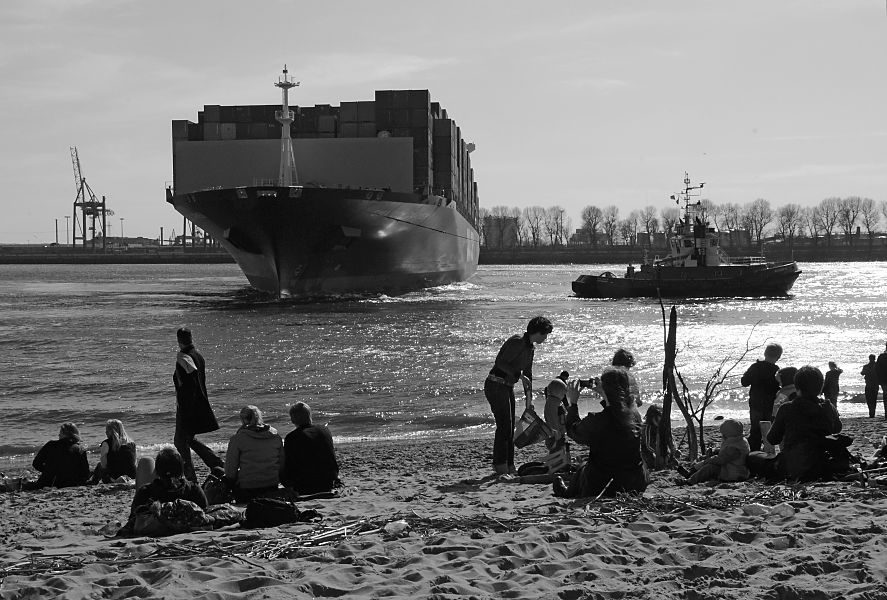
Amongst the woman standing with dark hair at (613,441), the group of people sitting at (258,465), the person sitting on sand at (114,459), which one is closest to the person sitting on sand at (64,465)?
the person sitting on sand at (114,459)

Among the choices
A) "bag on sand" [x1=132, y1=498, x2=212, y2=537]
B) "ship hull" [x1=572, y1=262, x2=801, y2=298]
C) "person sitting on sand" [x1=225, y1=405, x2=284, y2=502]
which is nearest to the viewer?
"bag on sand" [x1=132, y1=498, x2=212, y2=537]

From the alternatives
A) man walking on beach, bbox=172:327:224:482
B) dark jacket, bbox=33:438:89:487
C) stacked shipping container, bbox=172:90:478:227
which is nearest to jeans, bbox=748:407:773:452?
man walking on beach, bbox=172:327:224:482

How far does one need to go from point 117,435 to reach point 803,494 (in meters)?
6.20

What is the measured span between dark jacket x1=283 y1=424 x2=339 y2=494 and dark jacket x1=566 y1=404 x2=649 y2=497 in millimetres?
2090

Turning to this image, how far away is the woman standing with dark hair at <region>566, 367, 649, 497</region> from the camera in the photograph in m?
6.34

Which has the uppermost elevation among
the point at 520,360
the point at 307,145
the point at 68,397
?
the point at 307,145

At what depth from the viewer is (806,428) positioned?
267 inches

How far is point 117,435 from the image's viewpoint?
9.13 metres

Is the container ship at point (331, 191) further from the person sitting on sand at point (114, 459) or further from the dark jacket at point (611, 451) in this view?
the dark jacket at point (611, 451)

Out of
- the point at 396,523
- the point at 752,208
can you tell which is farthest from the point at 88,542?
the point at 752,208

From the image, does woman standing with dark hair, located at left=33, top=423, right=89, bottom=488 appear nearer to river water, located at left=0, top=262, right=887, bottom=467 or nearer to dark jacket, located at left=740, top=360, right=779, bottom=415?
river water, located at left=0, top=262, right=887, bottom=467

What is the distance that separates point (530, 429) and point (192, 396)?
3.05m

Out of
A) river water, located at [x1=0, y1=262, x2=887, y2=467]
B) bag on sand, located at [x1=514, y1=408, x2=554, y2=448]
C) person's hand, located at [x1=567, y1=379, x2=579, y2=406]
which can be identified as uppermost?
person's hand, located at [x1=567, y1=379, x2=579, y2=406]

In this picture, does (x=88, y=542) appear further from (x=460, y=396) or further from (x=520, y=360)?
(x=460, y=396)
